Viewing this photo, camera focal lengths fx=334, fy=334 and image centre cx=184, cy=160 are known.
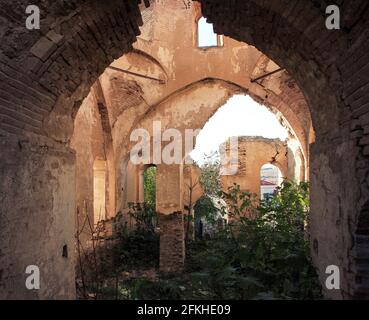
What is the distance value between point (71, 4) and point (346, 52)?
2.84 m

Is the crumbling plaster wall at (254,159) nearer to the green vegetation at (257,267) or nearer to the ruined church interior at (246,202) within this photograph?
the green vegetation at (257,267)

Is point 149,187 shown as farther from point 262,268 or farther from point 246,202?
point 262,268

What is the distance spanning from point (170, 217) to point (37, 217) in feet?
22.5

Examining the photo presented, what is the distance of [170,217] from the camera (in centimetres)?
1046

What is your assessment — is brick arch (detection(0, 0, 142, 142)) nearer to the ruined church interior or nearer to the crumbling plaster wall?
the ruined church interior

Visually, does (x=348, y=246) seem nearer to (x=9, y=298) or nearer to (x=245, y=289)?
(x=245, y=289)

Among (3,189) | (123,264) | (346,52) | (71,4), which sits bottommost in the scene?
(123,264)

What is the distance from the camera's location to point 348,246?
10.7ft

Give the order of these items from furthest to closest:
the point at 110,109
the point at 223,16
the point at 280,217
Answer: the point at 110,109 < the point at 280,217 < the point at 223,16

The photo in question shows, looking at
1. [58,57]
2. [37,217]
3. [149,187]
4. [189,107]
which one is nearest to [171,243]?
[189,107]

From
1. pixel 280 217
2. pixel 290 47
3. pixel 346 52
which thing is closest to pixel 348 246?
pixel 346 52

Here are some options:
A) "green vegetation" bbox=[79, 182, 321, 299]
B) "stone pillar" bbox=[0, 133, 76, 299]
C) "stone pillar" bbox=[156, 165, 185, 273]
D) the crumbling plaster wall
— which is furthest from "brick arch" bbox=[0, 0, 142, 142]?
the crumbling plaster wall

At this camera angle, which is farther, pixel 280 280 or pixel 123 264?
pixel 123 264

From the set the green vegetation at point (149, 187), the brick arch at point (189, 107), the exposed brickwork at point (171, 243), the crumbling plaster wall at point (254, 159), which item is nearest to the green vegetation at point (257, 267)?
the exposed brickwork at point (171, 243)
